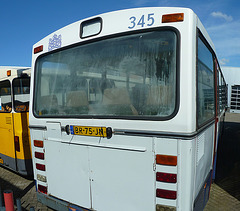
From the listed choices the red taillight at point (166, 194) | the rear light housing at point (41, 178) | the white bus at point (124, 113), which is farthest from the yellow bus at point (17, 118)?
the red taillight at point (166, 194)

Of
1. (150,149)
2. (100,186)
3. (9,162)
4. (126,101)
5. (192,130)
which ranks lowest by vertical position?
(9,162)

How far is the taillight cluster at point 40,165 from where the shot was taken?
3.19m

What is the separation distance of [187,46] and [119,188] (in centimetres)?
167

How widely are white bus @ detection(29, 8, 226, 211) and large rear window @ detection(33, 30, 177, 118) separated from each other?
11 millimetres

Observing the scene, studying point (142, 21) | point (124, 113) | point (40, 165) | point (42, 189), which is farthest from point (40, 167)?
point (142, 21)

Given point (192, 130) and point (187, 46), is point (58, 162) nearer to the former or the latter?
point (192, 130)

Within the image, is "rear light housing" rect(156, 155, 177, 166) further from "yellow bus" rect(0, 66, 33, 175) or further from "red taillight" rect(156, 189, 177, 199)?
"yellow bus" rect(0, 66, 33, 175)

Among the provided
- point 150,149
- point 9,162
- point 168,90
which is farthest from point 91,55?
point 9,162

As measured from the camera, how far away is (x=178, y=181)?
2.12 metres

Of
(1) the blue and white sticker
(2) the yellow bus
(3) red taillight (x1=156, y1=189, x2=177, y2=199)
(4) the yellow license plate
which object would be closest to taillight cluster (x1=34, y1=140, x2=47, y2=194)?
(4) the yellow license plate

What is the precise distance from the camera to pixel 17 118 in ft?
15.9

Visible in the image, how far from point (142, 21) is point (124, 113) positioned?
1.00 m

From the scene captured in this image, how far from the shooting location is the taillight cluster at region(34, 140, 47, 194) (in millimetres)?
3194

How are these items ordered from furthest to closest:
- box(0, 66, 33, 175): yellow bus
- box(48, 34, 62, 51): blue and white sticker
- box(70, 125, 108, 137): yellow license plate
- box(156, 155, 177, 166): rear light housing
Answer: box(0, 66, 33, 175): yellow bus, box(48, 34, 62, 51): blue and white sticker, box(70, 125, 108, 137): yellow license plate, box(156, 155, 177, 166): rear light housing
